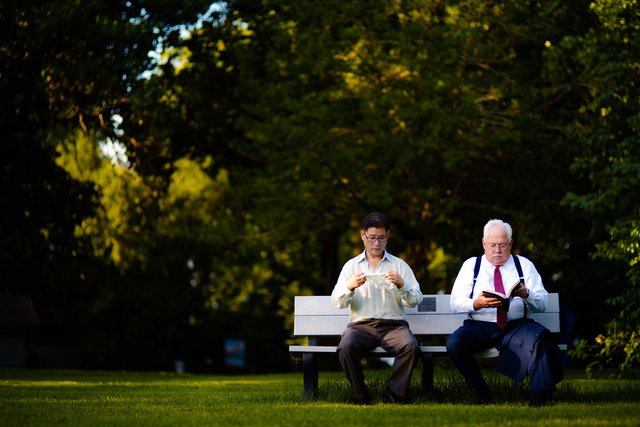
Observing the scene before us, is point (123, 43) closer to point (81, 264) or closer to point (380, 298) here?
point (81, 264)

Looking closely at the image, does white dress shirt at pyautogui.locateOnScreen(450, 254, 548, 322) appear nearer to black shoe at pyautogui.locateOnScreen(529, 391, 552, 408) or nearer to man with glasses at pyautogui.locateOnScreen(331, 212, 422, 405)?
man with glasses at pyautogui.locateOnScreen(331, 212, 422, 405)

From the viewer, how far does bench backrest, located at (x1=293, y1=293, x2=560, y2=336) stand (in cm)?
1068

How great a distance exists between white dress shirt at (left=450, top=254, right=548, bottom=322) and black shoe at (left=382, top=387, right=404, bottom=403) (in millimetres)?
906

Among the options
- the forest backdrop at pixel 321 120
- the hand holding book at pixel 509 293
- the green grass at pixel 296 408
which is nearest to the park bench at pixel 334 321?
the green grass at pixel 296 408

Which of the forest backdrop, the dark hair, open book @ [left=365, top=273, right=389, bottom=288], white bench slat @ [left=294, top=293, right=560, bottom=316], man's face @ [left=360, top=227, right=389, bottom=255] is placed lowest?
white bench slat @ [left=294, top=293, right=560, bottom=316]

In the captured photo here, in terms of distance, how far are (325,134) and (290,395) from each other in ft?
38.5

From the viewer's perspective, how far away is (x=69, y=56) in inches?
793

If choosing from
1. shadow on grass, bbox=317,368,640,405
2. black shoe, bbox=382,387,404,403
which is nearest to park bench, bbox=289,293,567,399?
shadow on grass, bbox=317,368,640,405

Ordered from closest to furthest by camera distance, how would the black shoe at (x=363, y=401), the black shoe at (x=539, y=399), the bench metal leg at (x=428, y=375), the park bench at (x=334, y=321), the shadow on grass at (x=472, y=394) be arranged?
the black shoe at (x=539, y=399)
the black shoe at (x=363, y=401)
the shadow on grass at (x=472, y=394)
the bench metal leg at (x=428, y=375)
the park bench at (x=334, y=321)

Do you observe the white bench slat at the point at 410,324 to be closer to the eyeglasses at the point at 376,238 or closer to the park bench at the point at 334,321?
the park bench at the point at 334,321

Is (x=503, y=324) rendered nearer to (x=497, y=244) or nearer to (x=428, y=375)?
(x=497, y=244)

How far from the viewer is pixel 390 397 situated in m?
9.80

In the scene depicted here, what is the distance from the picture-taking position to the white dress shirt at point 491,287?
9.63 m

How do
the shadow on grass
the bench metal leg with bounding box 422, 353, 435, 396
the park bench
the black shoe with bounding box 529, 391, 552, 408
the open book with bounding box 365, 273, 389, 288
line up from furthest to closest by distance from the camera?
the park bench < the bench metal leg with bounding box 422, 353, 435, 396 < the shadow on grass < the open book with bounding box 365, 273, 389, 288 < the black shoe with bounding box 529, 391, 552, 408
